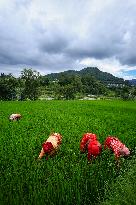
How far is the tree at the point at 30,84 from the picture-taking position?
3046 inches

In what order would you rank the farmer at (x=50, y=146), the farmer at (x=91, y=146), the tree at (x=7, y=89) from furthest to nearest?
1. the tree at (x=7, y=89)
2. the farmer at (x=50, y=146)
3. the farmer at (x=91, y=146)

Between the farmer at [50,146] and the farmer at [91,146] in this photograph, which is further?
the farmer at [50,146]

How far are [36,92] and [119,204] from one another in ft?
248

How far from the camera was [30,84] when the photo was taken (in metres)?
77.6

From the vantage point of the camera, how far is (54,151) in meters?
6.38

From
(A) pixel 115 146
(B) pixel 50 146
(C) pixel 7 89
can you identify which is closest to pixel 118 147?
(A) pixel 115 146

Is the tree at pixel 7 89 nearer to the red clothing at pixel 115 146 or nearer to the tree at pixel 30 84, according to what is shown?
the tree at pixel 30 84

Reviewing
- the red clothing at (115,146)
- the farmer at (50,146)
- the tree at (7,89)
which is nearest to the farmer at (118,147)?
the red clothing at (115,146)

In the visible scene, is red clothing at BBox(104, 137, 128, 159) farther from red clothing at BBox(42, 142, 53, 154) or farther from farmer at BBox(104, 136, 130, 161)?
red clothing at BBox(42, 142, 53, 154)

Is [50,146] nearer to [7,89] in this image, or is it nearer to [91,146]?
[91,146]

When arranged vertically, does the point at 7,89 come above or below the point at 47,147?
below

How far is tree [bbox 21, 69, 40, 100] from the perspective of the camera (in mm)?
77375

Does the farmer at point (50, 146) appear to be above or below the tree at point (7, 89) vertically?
above

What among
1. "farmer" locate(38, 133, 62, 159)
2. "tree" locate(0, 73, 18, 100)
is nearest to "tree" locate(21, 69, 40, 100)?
"tree" locate(0, 73, 18, 100)
